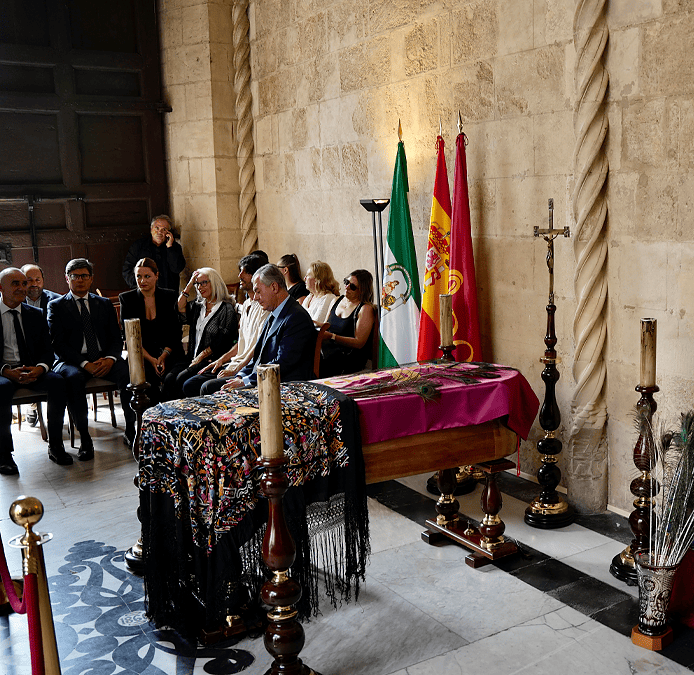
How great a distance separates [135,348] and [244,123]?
494 cm

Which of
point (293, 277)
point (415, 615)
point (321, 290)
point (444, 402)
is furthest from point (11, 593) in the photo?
point (293, 277)

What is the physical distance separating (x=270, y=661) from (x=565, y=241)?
9.25 feet

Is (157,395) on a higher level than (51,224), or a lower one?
lower

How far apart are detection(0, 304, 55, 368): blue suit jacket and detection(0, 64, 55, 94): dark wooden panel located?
283 cm

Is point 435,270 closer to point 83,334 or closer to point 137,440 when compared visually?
point 137,440

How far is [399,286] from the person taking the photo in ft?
18.4

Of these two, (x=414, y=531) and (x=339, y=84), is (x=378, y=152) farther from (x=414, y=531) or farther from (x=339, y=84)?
(x=414, y=531)

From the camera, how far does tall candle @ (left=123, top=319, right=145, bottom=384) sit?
11.5ft

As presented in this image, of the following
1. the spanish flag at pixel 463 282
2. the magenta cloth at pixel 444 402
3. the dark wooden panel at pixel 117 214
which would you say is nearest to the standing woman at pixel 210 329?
the spanish flag at pixel 463 282

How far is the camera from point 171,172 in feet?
27.7

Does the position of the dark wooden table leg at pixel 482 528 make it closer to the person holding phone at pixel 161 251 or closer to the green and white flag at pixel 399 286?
the green and white flag at pixel 399 286

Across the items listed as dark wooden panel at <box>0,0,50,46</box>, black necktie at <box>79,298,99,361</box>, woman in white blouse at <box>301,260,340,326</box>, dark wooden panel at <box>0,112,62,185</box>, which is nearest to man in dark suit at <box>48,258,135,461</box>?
black necktie at <box>79,298,99,361</box>

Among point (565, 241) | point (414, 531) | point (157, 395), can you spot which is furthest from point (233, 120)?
point (414, 531)

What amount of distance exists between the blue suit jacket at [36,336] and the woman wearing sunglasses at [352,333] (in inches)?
80.0
